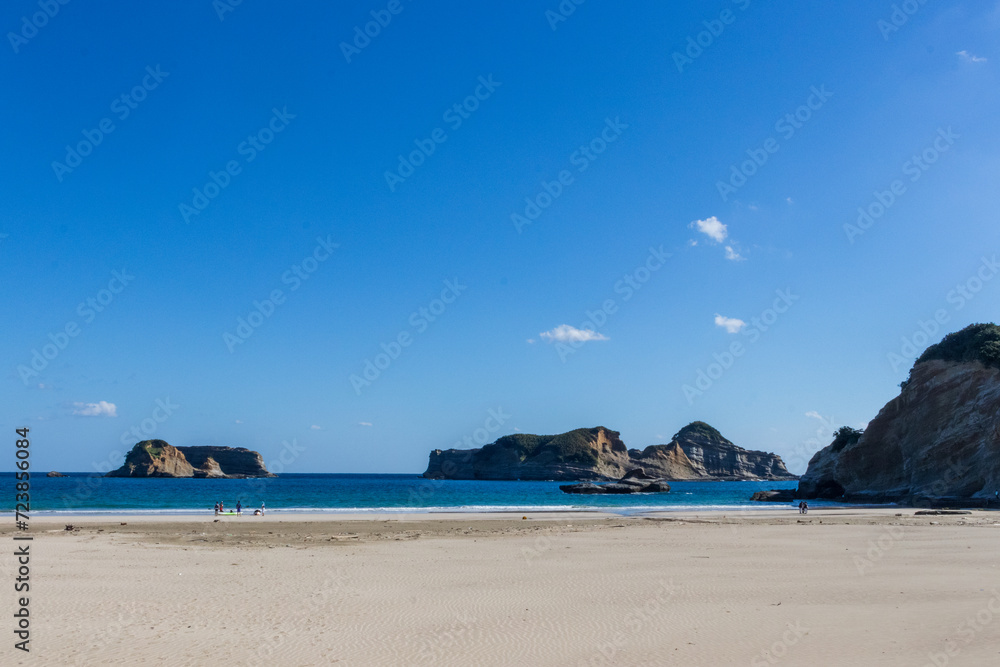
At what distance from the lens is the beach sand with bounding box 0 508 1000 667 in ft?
29.0

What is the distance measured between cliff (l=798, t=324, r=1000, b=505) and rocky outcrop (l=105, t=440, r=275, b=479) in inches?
6550

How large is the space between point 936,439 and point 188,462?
603ft

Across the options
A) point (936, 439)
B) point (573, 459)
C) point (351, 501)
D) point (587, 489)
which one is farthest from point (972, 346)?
point (573, 459)

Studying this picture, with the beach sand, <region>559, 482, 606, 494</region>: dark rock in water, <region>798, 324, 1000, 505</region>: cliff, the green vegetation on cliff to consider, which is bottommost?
<region>559, 482, 606, 494</region>: dark rock in water

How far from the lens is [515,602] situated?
479 inches

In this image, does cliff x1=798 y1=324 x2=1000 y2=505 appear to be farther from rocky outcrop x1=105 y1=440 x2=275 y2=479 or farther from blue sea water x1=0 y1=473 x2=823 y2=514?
rocky outcrop x1=105 y1=440 x2=275 y2=479

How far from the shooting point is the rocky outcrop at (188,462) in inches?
6924

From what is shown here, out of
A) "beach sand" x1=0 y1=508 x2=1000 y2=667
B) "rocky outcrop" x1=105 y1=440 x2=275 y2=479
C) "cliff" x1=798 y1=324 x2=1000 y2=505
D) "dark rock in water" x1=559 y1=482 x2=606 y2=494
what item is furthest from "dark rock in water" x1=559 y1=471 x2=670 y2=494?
"rocky outcrop" x1=105 y1=440 x2=275 y2=479

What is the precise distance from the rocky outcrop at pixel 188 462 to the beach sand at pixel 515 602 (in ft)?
569

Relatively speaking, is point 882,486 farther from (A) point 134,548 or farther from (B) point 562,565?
(A) point 134,548

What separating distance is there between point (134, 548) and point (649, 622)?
58.6 feet

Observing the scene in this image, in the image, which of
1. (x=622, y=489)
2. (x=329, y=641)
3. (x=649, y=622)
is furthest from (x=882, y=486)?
(x=329, y=641)

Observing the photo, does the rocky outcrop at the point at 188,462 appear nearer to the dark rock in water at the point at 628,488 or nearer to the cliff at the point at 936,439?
the dark rock in water at the point at 628,488

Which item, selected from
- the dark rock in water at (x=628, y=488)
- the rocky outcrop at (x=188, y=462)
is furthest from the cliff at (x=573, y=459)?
the dark rock in water at (x=628, y=488)
